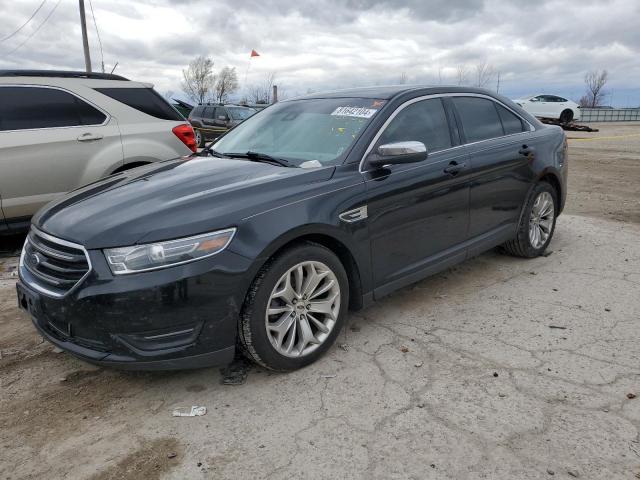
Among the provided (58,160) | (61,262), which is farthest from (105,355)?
(58,160)

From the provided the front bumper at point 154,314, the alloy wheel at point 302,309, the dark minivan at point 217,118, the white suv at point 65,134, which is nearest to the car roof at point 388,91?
the alloy wheel at point 302,309

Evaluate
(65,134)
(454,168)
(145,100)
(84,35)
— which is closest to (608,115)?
(84,35)

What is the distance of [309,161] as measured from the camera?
345cm

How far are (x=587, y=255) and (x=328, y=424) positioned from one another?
12.5ft

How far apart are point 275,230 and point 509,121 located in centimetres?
297

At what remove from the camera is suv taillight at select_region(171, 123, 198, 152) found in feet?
19.7

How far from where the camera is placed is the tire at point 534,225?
192 inches

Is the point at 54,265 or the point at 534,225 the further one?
the point at 534,225

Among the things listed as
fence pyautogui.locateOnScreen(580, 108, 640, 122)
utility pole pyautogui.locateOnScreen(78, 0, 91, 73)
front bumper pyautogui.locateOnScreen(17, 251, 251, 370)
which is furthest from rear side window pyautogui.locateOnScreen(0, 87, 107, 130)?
fence pyautogui.locateOnScreen(580, 108, 640, 122)

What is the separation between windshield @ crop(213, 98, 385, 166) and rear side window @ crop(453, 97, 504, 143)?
3.02ft

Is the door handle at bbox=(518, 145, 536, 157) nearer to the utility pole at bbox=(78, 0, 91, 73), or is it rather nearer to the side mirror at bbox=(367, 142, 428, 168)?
the side mirror at bbox=(367, 142, 428, 168)

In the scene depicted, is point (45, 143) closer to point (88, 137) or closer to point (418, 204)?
point (88, 137)

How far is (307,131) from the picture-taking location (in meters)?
3.81

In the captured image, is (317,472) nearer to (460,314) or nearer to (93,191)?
(460,314)
